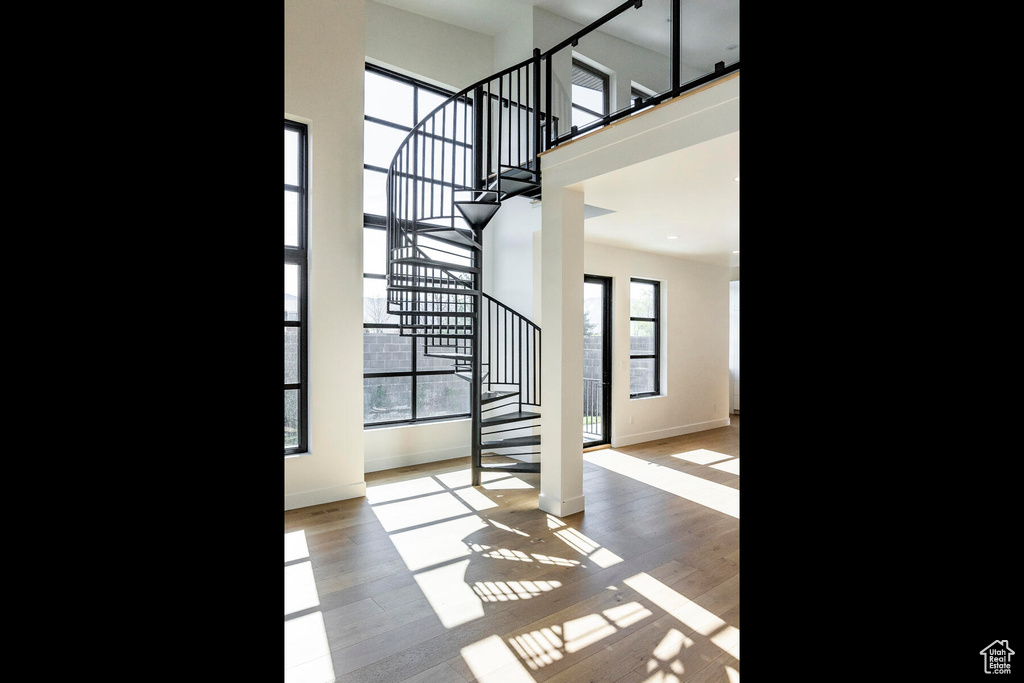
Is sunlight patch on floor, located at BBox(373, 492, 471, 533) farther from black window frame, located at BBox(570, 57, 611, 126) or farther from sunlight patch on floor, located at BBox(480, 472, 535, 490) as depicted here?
black window frame, located at BBox(570, 57, 611, 126)

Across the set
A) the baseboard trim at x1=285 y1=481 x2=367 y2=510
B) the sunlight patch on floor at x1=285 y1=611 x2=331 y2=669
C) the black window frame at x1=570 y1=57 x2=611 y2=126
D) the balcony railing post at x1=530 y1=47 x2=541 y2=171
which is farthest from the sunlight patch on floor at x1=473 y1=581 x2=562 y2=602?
the black window frame at x1=570 y1=57 x2=611 y2=126

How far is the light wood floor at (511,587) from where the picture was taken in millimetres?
2107

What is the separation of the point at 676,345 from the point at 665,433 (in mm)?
1217

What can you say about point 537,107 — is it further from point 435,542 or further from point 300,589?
point 300,589

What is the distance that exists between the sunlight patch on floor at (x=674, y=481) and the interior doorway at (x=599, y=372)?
411 millimetres

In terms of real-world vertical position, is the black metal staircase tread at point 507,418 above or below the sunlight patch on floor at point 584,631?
above

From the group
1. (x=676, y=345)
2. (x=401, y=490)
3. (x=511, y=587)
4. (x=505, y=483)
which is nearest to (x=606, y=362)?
(x=676, y=345)

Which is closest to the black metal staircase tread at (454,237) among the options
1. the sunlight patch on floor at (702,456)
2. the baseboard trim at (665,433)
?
the baseboard trim at (665,433)

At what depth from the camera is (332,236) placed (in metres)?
4.23

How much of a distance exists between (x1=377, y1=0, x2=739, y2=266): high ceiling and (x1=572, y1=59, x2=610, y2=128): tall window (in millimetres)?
500

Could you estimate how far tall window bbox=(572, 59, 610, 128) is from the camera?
5973mm

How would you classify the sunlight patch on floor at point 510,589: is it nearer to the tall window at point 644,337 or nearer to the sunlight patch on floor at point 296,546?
the sunlight patch on floor at point 296,546
